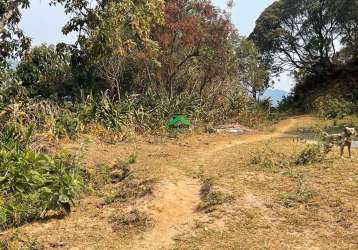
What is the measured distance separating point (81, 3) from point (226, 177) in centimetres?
711

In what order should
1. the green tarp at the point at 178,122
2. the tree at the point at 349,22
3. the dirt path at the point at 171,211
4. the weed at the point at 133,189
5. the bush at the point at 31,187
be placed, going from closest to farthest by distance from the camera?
the dirt path at the point at 171,211 < the bush at the point at 31,187 < the weed at the point at 133,189 < the green tarp at the point at 178,122 < the tree at the point at 349,22

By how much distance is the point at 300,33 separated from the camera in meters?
28.8

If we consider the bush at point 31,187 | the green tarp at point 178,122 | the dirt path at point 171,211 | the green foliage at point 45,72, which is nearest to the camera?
the dirt path at point 171,211

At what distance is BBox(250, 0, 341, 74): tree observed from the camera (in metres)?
27.4

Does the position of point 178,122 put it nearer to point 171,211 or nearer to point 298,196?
point 171,211

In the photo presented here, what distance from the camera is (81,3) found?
1337 centimetres

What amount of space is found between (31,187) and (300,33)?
23.8 meters

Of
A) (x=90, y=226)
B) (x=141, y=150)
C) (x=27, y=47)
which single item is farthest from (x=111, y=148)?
(x=90, y=226)

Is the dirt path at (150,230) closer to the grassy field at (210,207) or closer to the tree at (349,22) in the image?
the grassy field at (210,207)

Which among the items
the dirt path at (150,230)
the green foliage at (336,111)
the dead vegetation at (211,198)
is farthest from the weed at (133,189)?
the green foliage at (336,111)

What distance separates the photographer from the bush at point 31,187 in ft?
23.2

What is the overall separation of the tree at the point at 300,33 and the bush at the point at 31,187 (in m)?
21.6

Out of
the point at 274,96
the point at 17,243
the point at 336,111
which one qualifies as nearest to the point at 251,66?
the point at 274,96

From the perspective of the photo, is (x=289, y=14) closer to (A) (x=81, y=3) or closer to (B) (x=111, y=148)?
(A) (x=81, y=3)
